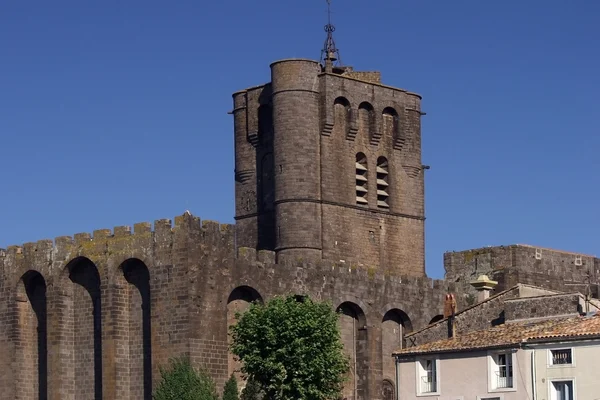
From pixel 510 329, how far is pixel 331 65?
2410cm

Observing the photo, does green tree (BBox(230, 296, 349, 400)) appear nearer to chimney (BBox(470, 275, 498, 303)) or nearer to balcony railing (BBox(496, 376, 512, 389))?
balcony railing (BBox(496, 376, 512, 389))

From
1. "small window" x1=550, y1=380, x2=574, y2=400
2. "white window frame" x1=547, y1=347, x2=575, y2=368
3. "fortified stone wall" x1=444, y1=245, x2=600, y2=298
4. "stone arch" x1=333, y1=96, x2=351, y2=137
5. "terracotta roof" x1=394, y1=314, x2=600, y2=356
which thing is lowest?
"small window" x1=550, y1=380, x2=574, y2=400

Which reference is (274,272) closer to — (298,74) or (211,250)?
(211,250)

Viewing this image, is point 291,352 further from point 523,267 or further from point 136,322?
point 523,267

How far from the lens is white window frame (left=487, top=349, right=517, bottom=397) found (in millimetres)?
62219

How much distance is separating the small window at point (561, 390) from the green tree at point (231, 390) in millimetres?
14722

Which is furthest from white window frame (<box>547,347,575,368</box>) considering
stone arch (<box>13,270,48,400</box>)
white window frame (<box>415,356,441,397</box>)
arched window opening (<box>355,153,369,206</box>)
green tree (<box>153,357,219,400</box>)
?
stone arch (<box>13,270,48,400</box>)

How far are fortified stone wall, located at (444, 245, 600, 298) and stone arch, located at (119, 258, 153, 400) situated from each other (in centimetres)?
1728

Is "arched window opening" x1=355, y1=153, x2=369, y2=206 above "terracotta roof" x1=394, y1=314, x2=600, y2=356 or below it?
above

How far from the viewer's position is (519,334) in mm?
63781

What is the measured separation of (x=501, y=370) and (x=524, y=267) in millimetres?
22313

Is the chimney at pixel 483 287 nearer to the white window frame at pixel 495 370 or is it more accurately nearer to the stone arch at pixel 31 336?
the white window frame at pixel 495 370

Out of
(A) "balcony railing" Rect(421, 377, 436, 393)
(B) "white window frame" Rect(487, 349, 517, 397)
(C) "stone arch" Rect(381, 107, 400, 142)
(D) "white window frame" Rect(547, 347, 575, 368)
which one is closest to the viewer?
(D) "white window frame" Rect(547, 347, 575, 368)

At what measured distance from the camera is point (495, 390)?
205 ft
